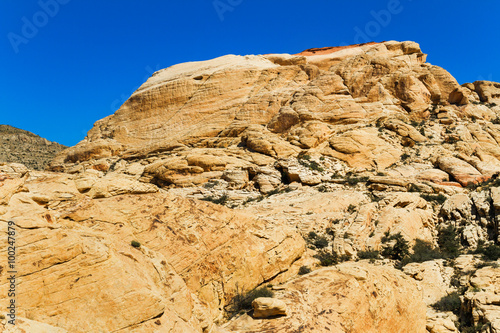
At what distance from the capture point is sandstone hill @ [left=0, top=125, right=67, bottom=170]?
47.3 metres

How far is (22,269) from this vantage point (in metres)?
7.17

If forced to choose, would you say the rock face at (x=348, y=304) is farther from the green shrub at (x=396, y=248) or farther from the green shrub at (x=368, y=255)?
the green shrub at (x=396, y=248)

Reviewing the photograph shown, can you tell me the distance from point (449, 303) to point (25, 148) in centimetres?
5649

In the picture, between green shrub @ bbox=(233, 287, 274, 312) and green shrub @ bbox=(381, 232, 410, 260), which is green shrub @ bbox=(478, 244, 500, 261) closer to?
green shrub @ bbox=(381, 232, 410, 260)

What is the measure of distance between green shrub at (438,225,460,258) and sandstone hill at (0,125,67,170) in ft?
144

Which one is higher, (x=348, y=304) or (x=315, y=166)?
(x=315, y=166)

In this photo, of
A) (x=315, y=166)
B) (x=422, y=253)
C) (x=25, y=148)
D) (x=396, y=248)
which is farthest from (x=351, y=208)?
(x=25, y=148)

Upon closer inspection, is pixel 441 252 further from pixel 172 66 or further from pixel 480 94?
pixel 172 66

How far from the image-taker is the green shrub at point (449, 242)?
1766 centimetres

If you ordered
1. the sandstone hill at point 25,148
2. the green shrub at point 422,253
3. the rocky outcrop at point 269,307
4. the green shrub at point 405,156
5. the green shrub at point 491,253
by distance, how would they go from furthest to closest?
the sandstone hill at point 25,148, the green shrub at point 405,156, the green shrub at point 422,253, the green shrub at point 491,253, the rocky outcrop at point 269,307

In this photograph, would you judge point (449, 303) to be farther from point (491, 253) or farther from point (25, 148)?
point (25, 148)

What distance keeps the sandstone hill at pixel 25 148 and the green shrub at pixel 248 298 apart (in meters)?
41.9

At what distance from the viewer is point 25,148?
175 feet

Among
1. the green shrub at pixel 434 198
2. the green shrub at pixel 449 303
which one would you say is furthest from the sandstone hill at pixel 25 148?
the green shrub at pixel 449 303
